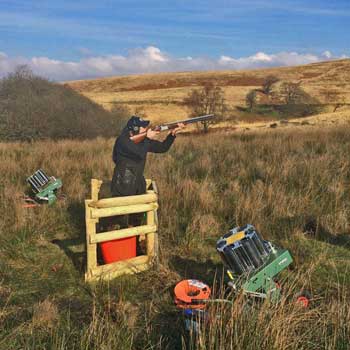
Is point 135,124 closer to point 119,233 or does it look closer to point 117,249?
point 119,233

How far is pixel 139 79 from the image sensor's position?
279 feet

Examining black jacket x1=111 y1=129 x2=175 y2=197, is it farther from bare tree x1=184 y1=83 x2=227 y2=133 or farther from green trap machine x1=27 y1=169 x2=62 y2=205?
bare tree x1=184 y1=83 x2=227 y2=133

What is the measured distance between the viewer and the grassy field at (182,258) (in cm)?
263

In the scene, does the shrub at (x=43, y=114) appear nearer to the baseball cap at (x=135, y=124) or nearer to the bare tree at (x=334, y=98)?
the baseball cap at (x=135, y=124)

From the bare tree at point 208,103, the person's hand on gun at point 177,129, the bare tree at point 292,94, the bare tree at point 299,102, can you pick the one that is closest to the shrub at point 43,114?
the person's hand on gun at point 177,129

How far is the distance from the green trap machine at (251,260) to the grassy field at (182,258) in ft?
A: 0.72

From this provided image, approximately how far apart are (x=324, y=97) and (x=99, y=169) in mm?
48240

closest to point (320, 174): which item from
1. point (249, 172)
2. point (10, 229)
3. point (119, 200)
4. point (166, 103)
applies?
point (249, 172)

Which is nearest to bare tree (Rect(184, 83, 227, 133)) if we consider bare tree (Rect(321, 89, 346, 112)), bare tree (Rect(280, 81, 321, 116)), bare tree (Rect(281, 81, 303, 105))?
bare tree (Rect(280, 81, 321, 116))

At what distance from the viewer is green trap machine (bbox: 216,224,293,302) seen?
10.8ft

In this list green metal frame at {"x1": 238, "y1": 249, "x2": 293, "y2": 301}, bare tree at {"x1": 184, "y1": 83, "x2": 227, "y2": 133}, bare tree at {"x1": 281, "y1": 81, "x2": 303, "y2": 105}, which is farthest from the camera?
bare tree at {"x1": 281, "y1": 81, "x2": 303, "y2": 105}

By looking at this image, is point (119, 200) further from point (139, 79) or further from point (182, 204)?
point (139, 79)

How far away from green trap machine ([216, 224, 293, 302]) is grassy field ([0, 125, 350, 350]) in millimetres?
218

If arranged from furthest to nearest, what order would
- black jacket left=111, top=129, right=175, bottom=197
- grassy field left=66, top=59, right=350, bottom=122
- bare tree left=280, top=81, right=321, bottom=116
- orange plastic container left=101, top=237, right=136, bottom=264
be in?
grassy field left=66, top=59, right=350, bottom=122
bare tree left=280, top=81, right=321, bottom=116
black jacket left=111, top=129, right=175, bottom=197
orange plastic container left=101, top=237, right=136, bottom=264
